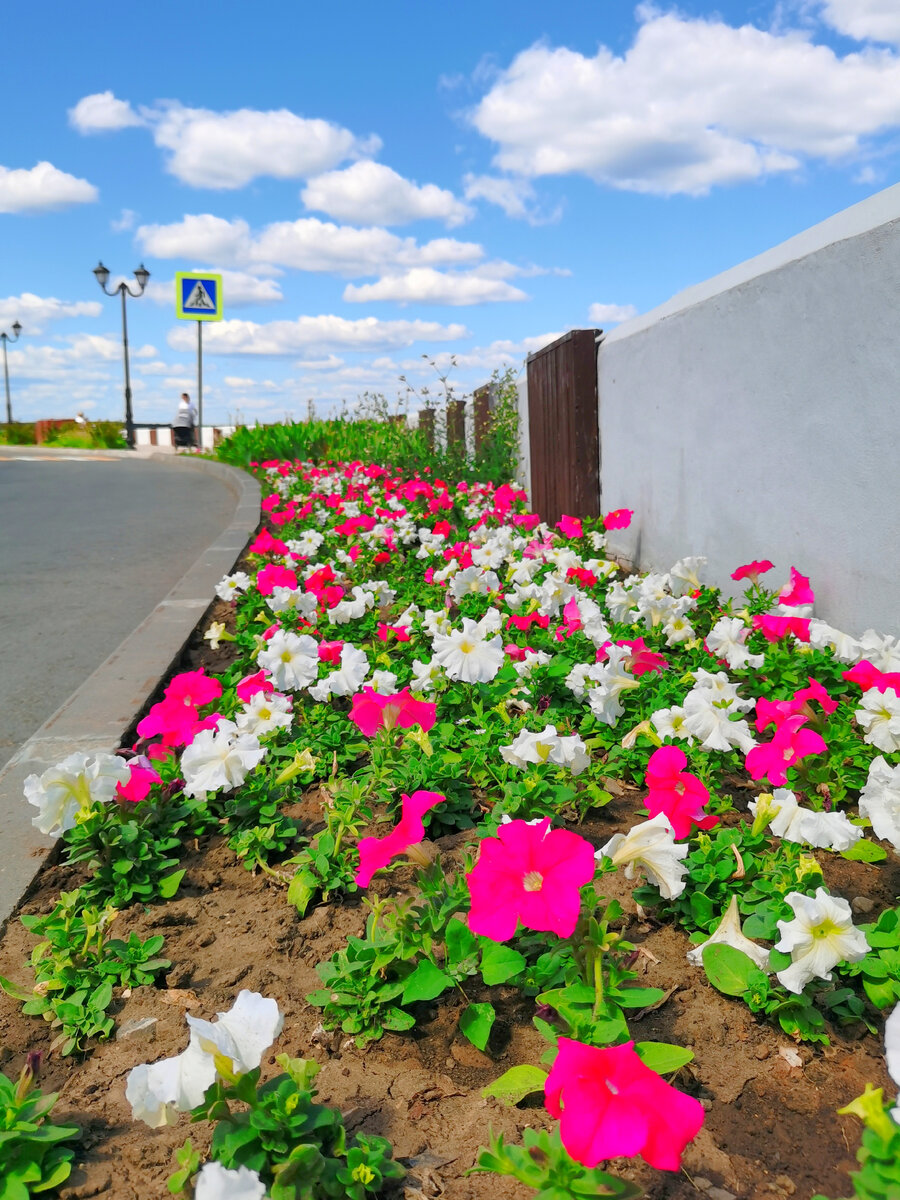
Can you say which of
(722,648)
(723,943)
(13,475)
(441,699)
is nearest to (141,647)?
(441,699)

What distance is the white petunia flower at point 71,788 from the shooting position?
2242 mm

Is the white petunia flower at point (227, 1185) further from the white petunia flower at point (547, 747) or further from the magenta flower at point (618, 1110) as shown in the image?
the white petunia flower at point (547, 747)

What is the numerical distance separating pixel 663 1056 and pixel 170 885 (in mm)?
1350

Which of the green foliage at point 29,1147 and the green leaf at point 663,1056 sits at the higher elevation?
the green leaf at point 663,1056

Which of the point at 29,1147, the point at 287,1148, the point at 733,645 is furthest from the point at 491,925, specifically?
the point at 733,645

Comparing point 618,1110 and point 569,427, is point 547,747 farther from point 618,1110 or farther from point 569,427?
point 569,427

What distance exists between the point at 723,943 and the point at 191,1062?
3.29ft

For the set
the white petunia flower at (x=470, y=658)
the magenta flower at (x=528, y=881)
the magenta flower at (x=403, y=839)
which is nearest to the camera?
the magenta flower at (x=528, y=881)

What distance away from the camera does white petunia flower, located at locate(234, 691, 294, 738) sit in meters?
2.78

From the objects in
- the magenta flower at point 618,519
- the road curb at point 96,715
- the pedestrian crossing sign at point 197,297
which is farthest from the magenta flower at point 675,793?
the pedestrian crossing sign at point 197,297

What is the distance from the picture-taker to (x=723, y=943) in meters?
1.78

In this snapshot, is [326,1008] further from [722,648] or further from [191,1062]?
[722,648]

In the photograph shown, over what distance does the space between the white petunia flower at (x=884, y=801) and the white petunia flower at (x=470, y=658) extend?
46.5 inches

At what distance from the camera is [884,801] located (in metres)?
1.99
